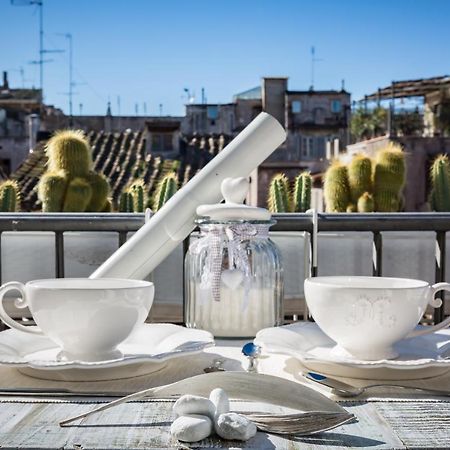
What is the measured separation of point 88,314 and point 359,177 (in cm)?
232

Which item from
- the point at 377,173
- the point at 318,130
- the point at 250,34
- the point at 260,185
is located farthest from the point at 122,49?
the point at 377,173

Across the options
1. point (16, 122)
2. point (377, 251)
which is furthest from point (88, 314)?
point (16, 122)

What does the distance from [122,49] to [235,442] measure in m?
35.8

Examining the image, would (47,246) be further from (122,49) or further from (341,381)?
(122,49)

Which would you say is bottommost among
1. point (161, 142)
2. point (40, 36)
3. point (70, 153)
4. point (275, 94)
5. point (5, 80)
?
point (70, 153)

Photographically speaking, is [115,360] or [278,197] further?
[278,197]

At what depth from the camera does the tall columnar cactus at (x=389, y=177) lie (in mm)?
2889

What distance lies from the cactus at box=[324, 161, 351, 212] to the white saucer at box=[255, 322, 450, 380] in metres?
2.04

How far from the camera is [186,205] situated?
1018 mm

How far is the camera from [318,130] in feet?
63.5

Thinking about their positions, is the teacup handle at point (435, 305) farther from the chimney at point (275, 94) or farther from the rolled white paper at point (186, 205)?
the chimney at point (275, 94)

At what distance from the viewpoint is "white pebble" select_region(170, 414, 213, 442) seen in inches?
19.4

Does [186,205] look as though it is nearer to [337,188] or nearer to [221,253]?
[221,253]

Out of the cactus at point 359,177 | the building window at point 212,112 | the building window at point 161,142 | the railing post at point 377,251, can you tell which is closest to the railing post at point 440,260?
the railing post at point 377,251
